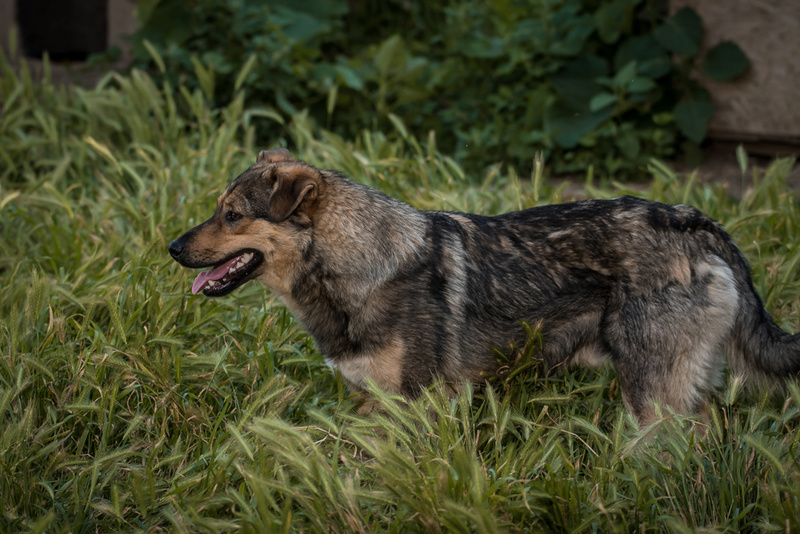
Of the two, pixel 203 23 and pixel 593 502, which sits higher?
pixel 203 23

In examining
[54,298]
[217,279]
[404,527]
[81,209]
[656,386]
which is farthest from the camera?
[81,209]

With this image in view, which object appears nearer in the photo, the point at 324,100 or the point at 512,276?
the point at 512,276

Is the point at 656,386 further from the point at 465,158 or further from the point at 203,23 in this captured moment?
the point at 203,23

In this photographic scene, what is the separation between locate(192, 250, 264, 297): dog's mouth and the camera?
3.31 metres

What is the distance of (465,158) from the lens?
24.5 ft

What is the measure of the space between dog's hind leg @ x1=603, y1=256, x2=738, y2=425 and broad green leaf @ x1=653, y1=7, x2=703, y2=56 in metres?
3.99

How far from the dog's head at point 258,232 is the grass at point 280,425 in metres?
0.42

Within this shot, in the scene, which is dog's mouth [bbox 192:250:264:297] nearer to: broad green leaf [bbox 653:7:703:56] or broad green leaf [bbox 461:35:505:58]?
broad green leaf [bbox 461:35:505:58]

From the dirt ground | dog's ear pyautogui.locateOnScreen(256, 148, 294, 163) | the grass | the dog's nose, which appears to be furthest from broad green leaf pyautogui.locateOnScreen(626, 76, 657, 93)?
the dog's nose

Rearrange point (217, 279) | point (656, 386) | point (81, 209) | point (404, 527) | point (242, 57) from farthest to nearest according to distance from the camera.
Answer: point (242, 57)
point (81, 209)
point (217, 279)
point (656, 386)
point (404, 527)

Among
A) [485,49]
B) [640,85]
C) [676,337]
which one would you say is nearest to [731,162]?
[640,85]

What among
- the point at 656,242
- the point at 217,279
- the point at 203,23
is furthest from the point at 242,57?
the point at 656,242

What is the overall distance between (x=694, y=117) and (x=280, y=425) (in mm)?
5524

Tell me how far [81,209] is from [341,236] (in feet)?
11.1
